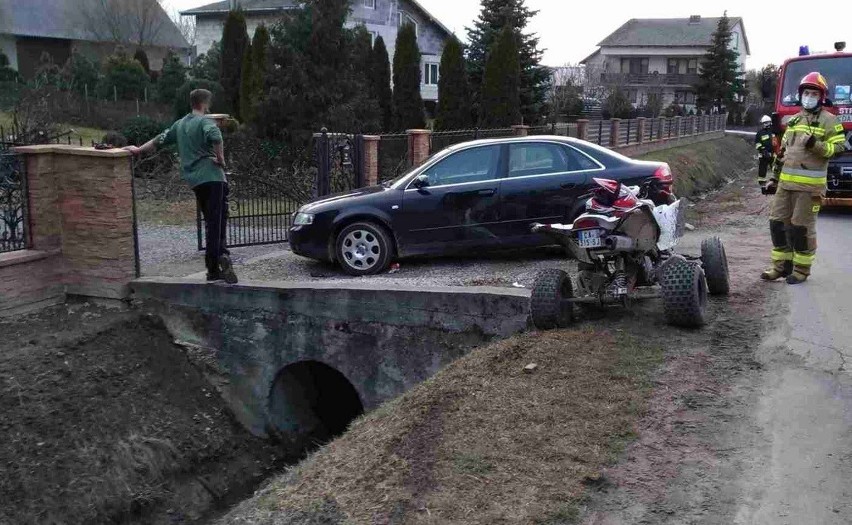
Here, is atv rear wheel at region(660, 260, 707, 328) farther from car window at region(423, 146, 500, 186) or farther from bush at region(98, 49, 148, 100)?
bush at region(98, 49, 148, 100)

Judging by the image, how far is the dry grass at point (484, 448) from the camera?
163 inches

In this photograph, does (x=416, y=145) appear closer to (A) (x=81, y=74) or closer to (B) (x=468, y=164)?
(B) (x=468, y=164)

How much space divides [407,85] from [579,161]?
2081cm

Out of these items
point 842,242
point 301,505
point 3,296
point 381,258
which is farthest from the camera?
point 842,242

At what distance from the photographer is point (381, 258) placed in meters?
9.62

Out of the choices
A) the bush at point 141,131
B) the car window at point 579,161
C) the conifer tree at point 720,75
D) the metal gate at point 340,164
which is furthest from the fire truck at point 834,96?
the conifer tree at point 720,75

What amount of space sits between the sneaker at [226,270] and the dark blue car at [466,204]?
47.6 inches

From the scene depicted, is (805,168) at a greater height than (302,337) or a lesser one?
greater

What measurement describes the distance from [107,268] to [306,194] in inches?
203

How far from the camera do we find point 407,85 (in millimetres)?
29625

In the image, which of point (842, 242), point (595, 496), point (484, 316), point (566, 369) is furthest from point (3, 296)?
point (842, 242)

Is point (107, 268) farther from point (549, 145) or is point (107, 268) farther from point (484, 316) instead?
point (549, 145)

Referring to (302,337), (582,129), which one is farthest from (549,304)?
(582,129)

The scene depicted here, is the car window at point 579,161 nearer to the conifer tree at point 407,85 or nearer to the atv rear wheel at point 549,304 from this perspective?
the atv rear wheel at point 549,304
